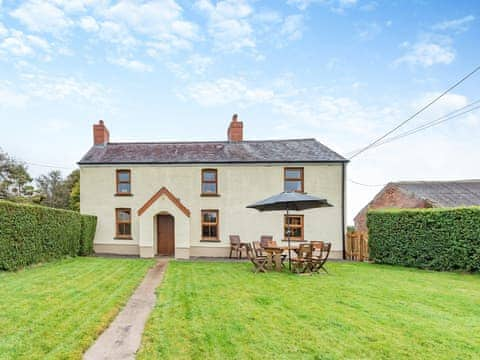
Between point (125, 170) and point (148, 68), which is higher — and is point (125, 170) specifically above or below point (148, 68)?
below

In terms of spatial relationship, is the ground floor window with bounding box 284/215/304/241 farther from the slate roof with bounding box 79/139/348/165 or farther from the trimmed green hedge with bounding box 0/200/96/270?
the trimmed green hedge with bounding box 0/200/96/270

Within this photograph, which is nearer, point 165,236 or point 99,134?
point 165,236

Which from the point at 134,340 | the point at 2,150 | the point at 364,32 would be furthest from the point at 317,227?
the point at 2,150

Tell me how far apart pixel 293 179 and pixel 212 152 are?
526 centimetres

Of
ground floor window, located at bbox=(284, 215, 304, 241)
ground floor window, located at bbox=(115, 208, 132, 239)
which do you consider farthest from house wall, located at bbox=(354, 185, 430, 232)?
ground floor window, located at bbox=(115, 208, 132, 239)

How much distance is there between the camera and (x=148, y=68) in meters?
14.9

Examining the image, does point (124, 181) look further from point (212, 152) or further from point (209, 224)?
point (209, 224)

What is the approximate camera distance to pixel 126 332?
180 inches

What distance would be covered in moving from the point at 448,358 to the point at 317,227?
39.0 ft

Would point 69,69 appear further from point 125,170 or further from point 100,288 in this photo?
point 100,288

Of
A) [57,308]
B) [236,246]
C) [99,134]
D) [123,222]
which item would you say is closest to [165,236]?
[123,222]

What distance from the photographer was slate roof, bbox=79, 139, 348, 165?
52.3 ft

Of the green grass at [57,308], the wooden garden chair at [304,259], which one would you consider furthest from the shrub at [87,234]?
the wooden garden chair at [304,259]

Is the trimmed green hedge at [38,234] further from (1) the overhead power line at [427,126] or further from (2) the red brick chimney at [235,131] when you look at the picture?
(1) the overhead power line at [427,126]
